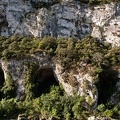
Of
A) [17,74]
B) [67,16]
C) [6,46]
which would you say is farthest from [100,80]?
[67,16]

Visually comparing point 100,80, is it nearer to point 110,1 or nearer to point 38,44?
point 38,44

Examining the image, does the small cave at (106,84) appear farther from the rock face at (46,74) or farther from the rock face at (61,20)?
the rock face at (61,20)

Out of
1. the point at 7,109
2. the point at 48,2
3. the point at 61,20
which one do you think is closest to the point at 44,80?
the point at 7,109

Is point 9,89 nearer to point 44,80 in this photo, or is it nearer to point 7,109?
point 7,109

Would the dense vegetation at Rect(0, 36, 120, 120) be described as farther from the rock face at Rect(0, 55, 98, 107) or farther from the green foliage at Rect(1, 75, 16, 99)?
the rock face at Rect(0, 55, 98, 107)

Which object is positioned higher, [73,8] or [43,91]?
[73,8]

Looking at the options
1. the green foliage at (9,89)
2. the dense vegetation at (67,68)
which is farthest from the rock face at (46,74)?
the dense vegetation at (67,68)

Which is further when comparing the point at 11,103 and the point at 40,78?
the point at 40,78
